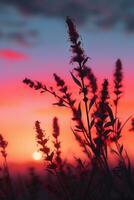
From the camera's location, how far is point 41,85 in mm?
5266

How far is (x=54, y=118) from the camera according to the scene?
6566 millimetres

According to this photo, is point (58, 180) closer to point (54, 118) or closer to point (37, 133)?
point (37, 133)

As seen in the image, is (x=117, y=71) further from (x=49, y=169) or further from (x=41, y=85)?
(x=49, y=169)

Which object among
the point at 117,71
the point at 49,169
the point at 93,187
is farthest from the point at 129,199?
the point at 117,71

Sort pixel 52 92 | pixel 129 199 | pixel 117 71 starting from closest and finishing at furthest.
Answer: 1. pixel 129 199
2. pixel 52 92
3. pixel 117 71

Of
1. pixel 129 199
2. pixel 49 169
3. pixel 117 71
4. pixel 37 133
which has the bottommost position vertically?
pixel 129 199

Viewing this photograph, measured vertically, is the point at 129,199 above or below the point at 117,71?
below

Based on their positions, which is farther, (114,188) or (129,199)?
(114,188)

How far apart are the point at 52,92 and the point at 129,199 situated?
5.67ft

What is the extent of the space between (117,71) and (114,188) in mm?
2347

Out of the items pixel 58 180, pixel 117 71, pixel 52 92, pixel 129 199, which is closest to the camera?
pixel 129 199

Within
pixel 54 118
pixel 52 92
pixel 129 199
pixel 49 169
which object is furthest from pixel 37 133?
pixel 54 118

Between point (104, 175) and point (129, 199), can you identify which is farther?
point (104, 175)

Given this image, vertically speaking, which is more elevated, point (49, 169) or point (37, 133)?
point (37, 133)
